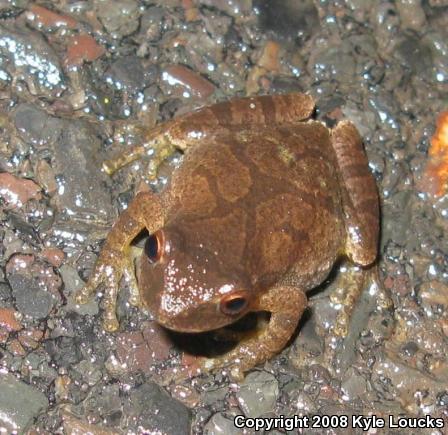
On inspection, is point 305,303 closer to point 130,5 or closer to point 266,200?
point 266,200

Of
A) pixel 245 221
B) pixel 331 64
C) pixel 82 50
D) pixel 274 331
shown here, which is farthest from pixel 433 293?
pixel 82 50

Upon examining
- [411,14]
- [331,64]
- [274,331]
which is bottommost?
[274,331]

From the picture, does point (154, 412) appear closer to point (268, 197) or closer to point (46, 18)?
point (268, 197)

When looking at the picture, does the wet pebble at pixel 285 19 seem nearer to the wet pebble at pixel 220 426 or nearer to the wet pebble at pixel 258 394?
the wet pebble at pixel 258 394

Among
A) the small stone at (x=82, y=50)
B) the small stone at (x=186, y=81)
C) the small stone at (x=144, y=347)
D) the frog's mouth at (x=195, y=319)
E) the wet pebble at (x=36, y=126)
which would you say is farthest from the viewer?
the small stone at (x=186, y=81)

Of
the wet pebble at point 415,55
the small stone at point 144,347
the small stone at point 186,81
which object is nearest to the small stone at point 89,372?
the small stone at point 144,347

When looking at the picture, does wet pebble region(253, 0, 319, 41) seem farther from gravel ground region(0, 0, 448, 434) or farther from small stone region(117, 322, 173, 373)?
small stone region(117, 322, 173, 373)
